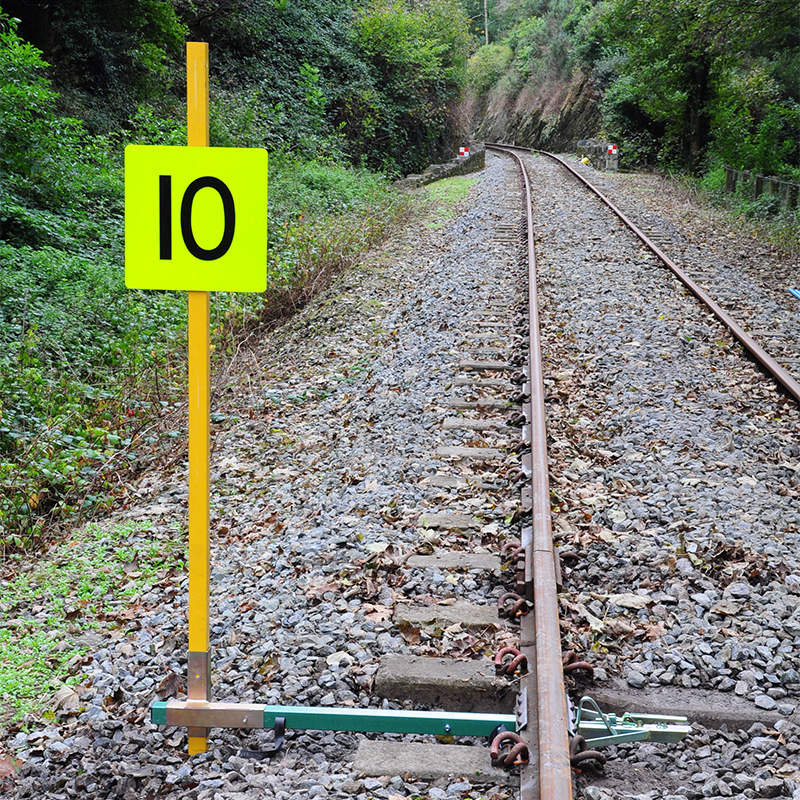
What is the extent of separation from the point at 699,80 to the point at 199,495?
24.8m

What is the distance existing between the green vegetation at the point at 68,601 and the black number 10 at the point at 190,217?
192cm

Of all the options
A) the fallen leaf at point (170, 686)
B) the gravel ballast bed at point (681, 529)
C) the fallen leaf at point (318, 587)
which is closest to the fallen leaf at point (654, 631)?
the gravel ballast bed at point (681, 529)

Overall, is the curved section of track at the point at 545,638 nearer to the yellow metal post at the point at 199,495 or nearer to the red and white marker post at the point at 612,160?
the yellow metal post at the point at 199,495

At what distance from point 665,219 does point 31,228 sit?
38.8 feet

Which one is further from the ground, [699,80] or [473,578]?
[699,80]

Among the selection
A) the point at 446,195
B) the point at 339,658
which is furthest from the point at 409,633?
the point at 446,195

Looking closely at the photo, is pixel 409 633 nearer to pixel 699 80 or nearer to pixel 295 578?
pixel 295 578

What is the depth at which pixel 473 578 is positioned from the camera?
12.4ft

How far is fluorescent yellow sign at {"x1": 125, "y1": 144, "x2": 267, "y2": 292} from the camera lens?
2590mm

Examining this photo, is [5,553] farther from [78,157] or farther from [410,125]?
[410,125]

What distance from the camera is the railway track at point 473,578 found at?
8.84 ft

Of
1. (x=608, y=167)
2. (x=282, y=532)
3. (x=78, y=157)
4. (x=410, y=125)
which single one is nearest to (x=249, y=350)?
(x=282, y=532)

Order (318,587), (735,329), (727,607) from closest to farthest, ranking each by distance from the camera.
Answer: (727,607) → (318,587) → (735,329)

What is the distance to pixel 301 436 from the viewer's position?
19.8 feet
